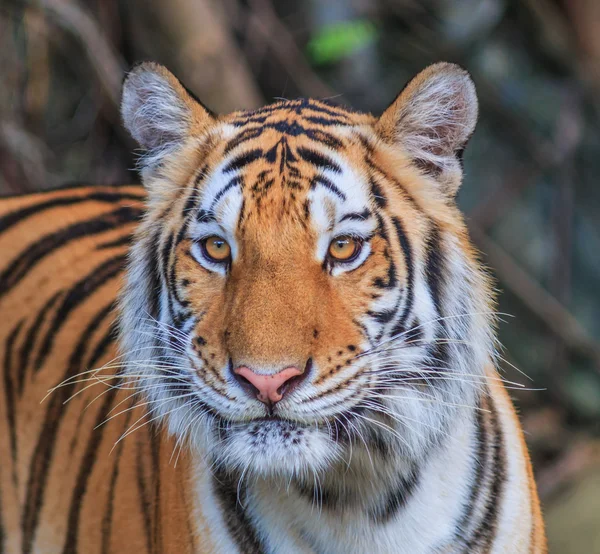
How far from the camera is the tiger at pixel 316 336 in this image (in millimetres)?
1542

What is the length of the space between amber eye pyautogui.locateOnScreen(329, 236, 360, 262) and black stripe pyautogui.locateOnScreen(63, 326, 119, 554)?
2.91 ft

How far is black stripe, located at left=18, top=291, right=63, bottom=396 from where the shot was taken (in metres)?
2.48

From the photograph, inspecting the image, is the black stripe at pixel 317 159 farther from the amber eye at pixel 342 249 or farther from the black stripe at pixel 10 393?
the black stripe at pixel 10 393

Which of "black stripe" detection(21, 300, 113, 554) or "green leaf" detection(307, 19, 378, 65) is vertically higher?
"green leaf" detection(307, 19, 378, 65)

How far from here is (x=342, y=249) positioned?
5.25 feet

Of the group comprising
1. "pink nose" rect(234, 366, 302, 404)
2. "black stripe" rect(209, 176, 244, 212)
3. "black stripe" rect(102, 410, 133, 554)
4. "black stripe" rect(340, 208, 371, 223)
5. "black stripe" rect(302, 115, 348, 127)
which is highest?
"black stripe" rect(302, 115, 348, 127)

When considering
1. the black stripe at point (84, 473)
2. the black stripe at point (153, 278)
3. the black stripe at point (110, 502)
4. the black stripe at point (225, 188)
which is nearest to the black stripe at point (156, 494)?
the black stripe at point (110, 502)

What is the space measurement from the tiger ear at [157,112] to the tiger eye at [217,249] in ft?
1.08

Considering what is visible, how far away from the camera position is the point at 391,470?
1.71 metres

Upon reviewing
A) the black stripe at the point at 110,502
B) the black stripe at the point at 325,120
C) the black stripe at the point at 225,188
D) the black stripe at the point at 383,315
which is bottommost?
the black stripe at the point at 110,502

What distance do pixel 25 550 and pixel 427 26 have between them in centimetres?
347

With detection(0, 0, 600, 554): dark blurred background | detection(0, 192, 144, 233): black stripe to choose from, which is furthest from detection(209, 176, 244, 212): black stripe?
detection(0, 0, 600, 554): dark blurred background

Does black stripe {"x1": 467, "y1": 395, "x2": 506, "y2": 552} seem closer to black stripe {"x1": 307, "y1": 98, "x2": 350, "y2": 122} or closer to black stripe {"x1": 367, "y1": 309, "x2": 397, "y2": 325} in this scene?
black stripe {"x1": 367, "y1": 309, "x2": 397, "y2": 325}

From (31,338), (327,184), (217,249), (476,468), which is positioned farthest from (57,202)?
(476,468)
